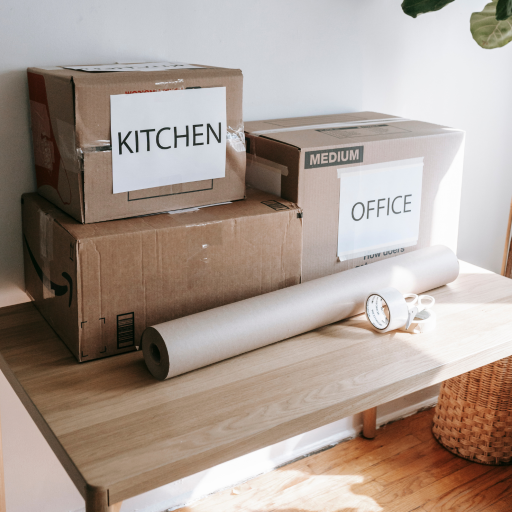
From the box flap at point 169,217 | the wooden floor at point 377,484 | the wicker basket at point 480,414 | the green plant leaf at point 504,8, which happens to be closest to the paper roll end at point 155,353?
the box flap at point 169,217

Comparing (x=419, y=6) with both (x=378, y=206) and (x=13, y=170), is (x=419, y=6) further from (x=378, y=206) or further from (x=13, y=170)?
(x=13, y=170)

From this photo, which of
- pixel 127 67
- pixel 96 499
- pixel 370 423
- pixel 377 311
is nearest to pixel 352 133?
pixel 377 311

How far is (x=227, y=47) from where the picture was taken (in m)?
1.35

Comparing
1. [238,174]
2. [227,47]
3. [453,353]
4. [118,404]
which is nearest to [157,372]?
[118,404]

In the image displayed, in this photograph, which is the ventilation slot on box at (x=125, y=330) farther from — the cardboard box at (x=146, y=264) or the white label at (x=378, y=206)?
the white label at (x=378, y=206)

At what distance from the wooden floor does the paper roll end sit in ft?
2.67

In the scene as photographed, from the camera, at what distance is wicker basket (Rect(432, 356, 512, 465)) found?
5.48ft

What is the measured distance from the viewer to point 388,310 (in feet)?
3.73

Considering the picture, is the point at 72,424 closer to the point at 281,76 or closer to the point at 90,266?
the point at 90,266

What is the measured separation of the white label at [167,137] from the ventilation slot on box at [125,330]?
222mm

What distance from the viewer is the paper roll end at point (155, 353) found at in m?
0.95

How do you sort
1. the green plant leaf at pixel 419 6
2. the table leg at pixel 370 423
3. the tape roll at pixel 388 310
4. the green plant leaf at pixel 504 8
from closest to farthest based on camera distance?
the tape roll at pixel 388 310, the green plant leaf at pixel 504 8, the green plant leaf at pixel 419 6, the table leg at pixel 370 423

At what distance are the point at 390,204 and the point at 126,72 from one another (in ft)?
2.10

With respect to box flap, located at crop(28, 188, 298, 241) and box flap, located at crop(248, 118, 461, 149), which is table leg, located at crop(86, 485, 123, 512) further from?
box flap, located at crop(248, 118, 461, 149)
